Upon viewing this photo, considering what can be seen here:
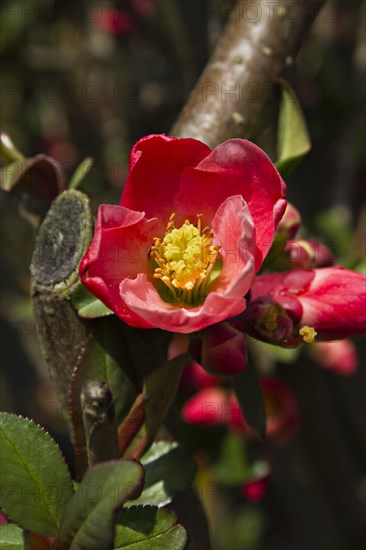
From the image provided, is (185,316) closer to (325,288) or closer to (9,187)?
(325,288)

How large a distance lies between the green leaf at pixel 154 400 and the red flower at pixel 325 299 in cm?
13

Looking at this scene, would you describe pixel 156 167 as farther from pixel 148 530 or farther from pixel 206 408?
pixel 206 408

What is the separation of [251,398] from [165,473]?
0.12 m

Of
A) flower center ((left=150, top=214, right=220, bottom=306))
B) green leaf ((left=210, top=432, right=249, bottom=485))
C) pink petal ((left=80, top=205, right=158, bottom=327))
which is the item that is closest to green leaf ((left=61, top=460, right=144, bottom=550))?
pink petal ((left=80, top=205, right=158, bottom=327))

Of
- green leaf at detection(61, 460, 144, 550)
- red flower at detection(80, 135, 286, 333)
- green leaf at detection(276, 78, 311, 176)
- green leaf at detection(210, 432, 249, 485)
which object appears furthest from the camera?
green leaf at detection(210, 432, 249, 485)

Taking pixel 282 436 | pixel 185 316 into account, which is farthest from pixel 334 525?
pixel 185 316

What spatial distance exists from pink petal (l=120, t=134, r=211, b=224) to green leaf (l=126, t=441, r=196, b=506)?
25cm

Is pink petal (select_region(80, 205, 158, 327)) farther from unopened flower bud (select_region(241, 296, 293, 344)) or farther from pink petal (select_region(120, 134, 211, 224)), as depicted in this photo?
unopened flower bud (select_region(241, 296, 293, 344))

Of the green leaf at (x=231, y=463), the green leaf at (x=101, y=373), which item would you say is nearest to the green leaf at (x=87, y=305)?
the green leaf at (x=101, y=373)

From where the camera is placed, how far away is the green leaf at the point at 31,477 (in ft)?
1.95

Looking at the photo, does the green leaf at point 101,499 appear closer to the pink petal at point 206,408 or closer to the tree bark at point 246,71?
the tree bark at point 246,71

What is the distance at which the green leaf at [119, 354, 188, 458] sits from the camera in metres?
0.66

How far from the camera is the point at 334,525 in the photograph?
1778mm

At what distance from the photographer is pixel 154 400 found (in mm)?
667
